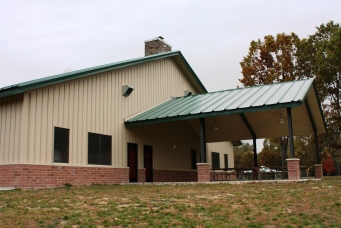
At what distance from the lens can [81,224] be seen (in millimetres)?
6691

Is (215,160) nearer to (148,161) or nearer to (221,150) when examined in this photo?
→ (221,150)

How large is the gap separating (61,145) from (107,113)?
3.22m

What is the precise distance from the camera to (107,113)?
57.6 ft

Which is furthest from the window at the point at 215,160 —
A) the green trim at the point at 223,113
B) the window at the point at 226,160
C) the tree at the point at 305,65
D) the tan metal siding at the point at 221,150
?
the green trim at the point at 223,113

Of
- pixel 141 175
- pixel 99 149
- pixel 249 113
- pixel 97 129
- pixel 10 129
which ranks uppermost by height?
pixel 249 113

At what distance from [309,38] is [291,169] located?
21.7 meters

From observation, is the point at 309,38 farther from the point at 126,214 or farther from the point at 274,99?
the point at 126,214

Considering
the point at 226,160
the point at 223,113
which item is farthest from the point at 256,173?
the point at 226,160

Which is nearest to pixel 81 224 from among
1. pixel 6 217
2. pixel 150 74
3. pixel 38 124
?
pixel 6 217

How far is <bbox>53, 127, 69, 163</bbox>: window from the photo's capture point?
48.1ft

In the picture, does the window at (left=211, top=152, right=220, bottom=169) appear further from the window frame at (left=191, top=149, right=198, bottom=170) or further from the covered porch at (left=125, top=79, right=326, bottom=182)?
the covered porch at (left=125, top=79, right=326, bottom=182)

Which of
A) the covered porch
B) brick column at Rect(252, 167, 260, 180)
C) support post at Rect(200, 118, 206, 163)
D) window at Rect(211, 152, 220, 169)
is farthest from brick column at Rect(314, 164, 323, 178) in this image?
window at Rect(211, 152, 220, 169)

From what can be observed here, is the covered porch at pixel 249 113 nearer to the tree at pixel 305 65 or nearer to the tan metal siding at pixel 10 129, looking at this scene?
the tan metal siding at pixel 10 129

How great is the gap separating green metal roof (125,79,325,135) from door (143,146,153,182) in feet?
6.61
